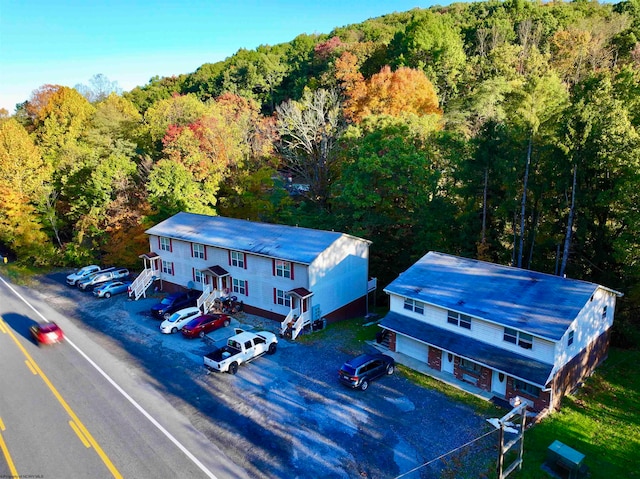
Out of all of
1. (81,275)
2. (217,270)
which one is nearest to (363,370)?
(217,270)

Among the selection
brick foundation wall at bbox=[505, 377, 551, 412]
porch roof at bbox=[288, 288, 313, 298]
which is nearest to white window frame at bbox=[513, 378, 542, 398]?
brick foundation wall at bbox=[505, 377, 551, 412]

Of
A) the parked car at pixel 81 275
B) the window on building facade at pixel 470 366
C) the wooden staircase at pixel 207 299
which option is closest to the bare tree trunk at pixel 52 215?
the parked car at pixel 81 275

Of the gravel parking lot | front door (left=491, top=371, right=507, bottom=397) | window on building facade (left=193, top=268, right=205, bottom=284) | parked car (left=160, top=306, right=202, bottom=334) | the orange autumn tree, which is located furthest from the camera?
the orange autumn tree

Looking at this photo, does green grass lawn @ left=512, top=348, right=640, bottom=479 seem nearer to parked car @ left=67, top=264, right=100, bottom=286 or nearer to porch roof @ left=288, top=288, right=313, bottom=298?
porch roof @ left=288, top=288, right=313, bottom=298

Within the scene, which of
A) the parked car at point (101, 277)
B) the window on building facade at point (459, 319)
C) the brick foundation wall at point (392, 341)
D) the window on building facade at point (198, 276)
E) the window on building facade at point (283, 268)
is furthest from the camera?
the parked car at point (101, 277)

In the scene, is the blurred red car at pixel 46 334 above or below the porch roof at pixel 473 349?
below

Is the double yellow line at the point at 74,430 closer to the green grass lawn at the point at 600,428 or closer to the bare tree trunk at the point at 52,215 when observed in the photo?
the green grass lawn at the point at 600,428

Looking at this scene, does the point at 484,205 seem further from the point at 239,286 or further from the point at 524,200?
the point at 239,286
